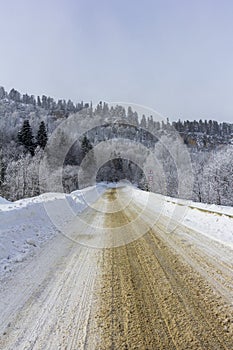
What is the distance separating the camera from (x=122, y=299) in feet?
9.95

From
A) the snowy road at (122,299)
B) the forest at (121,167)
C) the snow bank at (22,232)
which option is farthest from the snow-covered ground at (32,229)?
the forest at (121,167)

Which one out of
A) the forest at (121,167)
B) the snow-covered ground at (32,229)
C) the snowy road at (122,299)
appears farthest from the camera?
the forest at (121,167)

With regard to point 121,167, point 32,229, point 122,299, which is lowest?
point 32,229

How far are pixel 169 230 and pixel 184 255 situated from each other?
2556mm

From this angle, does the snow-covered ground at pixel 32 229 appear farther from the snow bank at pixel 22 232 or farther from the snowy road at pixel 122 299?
the snowy road at pixel 122 299

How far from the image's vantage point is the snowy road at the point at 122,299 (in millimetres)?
2248

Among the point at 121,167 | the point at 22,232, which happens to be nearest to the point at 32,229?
the point at 22,232

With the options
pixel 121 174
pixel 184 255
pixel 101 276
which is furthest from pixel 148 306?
pixel 121 174

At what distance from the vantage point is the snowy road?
7.38 feet

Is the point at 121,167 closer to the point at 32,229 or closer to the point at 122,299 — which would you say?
the point at 32,229

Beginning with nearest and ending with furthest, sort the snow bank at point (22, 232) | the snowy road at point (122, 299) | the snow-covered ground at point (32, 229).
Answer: the snowy road at point (122, 299) → the snow bank at point (22, 232) → the snow-covered ground at point (32, 229)

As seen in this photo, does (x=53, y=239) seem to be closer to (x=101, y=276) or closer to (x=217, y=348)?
(x=101, y=276)

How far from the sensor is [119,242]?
238 inches

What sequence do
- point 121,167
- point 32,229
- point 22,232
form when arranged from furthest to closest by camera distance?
point 121,167
point 32,229
point 22,232
